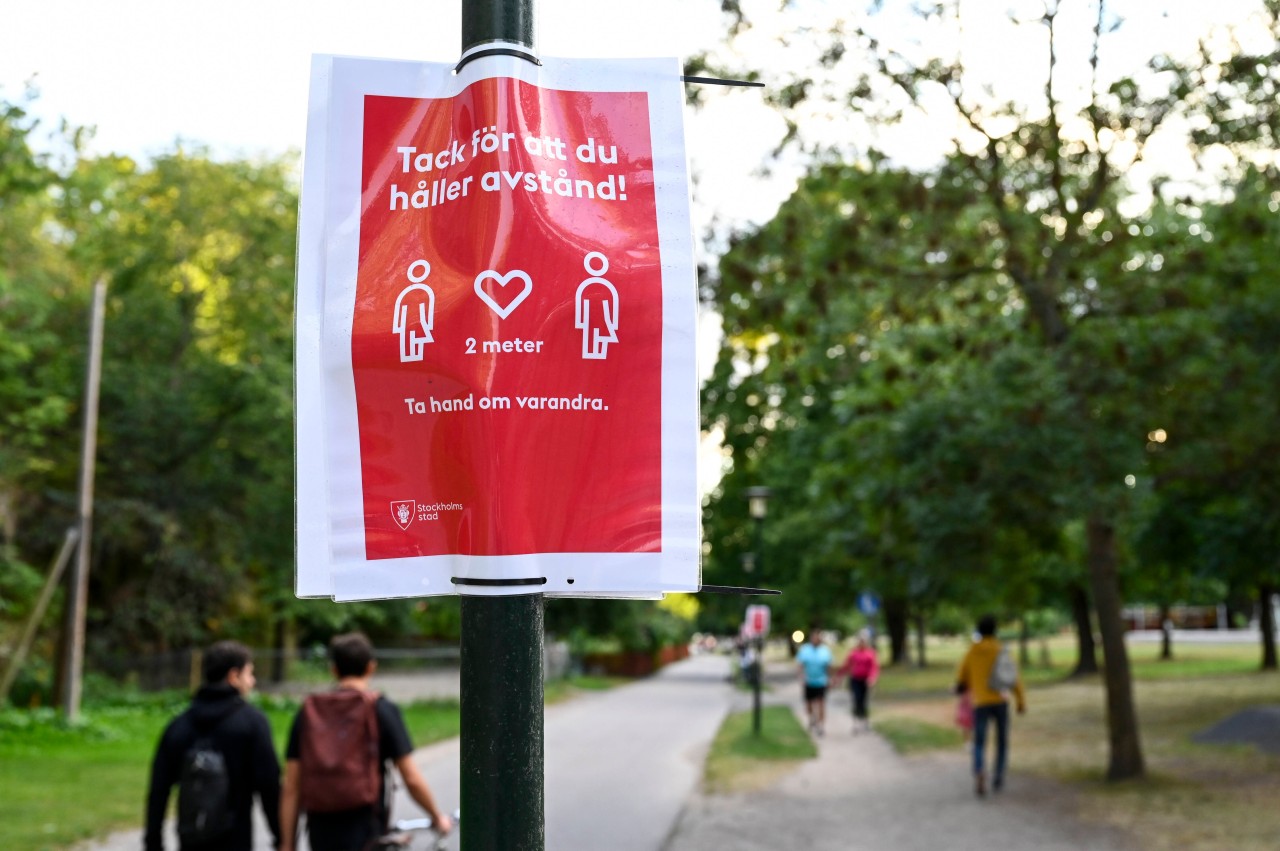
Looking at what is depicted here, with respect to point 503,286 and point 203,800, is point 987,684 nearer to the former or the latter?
point 203,800

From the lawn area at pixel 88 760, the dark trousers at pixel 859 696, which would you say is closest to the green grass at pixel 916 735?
the dark trousers at pixel 859 696

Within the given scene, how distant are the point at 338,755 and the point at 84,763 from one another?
13616 mm

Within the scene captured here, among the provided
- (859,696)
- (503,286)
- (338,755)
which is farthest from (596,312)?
(859,696)

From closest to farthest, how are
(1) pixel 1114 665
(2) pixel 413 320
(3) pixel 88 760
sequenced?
(2) pixel 413 320 < (1) pixel 1114 665 < (3) pixel 88 760

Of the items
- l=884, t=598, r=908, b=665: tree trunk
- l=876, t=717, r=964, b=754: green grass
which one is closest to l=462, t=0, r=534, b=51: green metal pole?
l=876, t=717, r=964, b=754: green grass

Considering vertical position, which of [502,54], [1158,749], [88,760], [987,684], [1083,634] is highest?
[502,54]

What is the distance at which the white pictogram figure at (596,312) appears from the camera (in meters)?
2.58

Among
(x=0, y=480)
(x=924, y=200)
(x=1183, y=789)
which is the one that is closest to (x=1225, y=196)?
(x=924, y=200)

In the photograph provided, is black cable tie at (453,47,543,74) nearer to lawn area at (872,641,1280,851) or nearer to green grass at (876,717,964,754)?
lawn area at (872,641,1280,851)

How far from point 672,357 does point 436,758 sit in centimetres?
1682

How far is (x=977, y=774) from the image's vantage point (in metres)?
14.0

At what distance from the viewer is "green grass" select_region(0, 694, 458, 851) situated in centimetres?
1162

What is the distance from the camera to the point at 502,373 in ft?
8.29

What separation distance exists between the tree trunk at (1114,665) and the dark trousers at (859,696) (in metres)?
9.11
